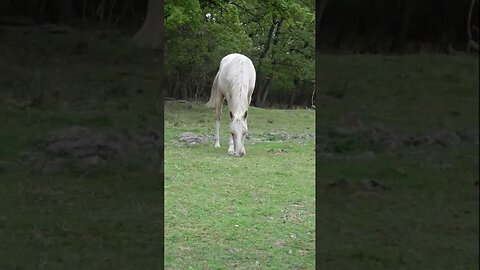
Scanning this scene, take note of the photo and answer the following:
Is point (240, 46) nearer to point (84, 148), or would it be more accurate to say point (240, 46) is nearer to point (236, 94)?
point (236, 94)

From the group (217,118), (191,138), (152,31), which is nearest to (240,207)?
(152,31)

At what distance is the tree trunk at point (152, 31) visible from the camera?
2.40 m

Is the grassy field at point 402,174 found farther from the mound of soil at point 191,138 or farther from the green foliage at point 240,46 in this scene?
the green foliage at point 240,46

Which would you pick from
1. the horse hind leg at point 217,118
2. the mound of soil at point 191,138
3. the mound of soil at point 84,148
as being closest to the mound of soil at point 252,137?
the mound of soil at point 191,138

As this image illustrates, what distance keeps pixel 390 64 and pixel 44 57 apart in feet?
4.27

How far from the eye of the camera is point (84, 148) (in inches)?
98.0

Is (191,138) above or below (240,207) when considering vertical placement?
below

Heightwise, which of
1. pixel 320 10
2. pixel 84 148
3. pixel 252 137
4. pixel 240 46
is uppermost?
pixel 320 10

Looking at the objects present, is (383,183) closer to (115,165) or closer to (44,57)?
(115,165)

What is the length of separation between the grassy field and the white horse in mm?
6613

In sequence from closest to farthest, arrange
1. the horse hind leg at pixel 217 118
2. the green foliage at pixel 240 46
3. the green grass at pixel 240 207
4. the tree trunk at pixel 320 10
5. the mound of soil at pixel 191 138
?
the tree trunk at pixel 320 10 → the green grass at pixel 240 207 → the horse hind leg at pixel 217 118 → the mound of soil at pixel 191 138 → the green foliage at pixel 240 46

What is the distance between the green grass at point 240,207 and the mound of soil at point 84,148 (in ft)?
4.75

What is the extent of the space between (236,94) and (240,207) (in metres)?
3.93

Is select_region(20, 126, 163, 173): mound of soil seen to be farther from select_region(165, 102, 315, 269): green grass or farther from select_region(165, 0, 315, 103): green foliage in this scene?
select_region(165, 0, 315, 103): green foliage
